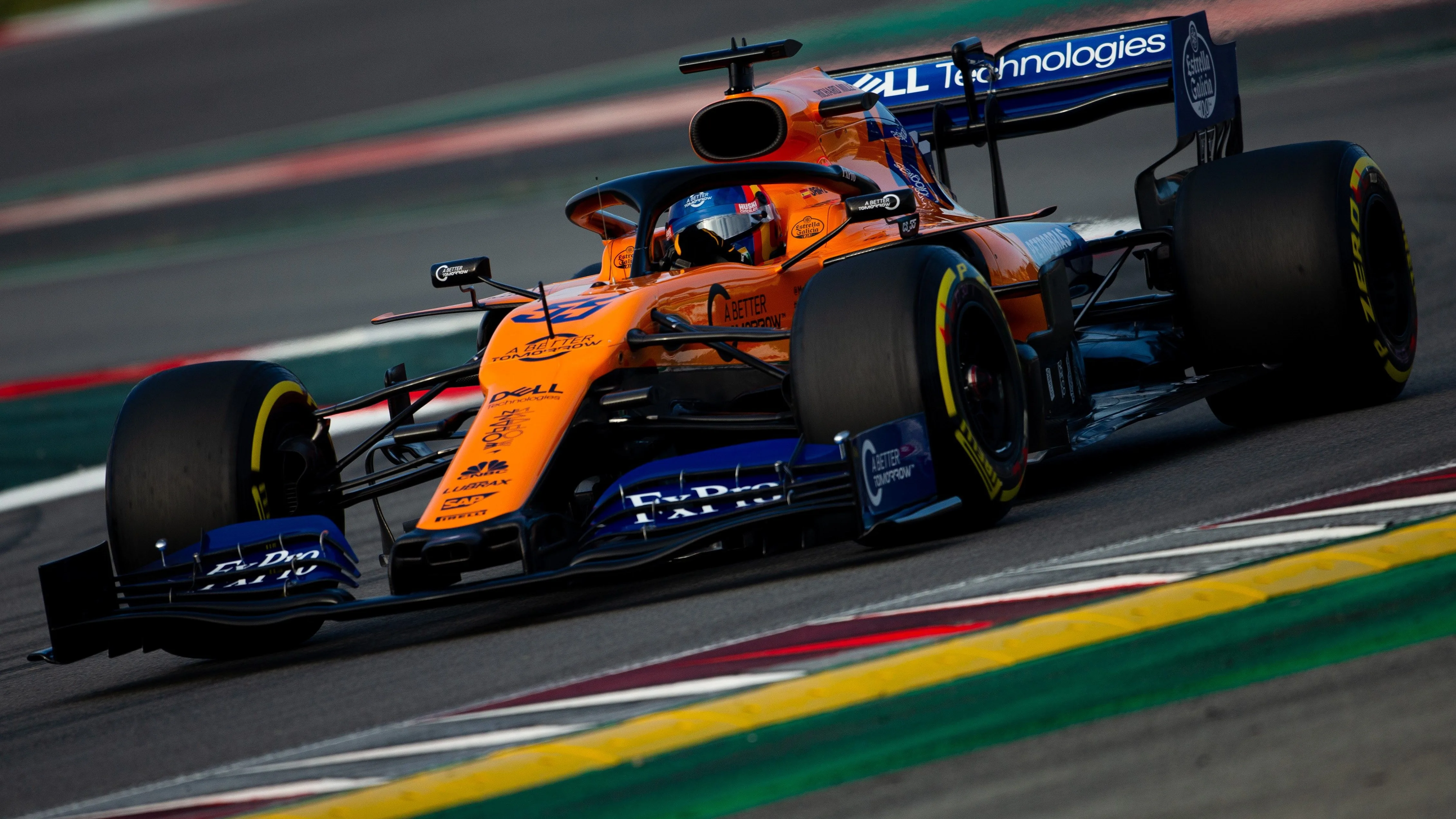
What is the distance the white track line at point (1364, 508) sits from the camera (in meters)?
4.99

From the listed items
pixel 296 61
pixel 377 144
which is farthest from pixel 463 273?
pixel 296 61

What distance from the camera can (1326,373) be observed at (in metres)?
7.13

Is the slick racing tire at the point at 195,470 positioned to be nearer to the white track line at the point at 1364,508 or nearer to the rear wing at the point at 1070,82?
the white track line at the point at 1364,508

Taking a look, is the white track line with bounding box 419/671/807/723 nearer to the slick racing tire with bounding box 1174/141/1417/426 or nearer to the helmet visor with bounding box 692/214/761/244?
the helmet visor with bounding box 692/214/761/244

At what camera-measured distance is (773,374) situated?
5941 mm

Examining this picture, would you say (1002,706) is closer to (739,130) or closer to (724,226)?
(724,226)

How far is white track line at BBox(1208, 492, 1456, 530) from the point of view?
4992 millimetres

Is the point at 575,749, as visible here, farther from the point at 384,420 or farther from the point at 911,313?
the point at 384,420

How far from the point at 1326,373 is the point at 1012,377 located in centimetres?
178

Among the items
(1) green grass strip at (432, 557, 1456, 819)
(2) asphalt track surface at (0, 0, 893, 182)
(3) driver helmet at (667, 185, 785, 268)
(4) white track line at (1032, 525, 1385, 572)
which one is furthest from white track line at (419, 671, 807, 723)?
(2) asphalt track surface at (0, 0, 893, 182)

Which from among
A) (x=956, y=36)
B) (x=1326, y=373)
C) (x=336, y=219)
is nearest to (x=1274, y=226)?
(x=1326, y=373)

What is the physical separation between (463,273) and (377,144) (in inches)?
616

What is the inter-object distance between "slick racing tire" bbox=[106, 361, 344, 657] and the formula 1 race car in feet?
0.04

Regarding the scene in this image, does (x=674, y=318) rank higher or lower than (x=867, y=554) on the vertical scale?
higher
